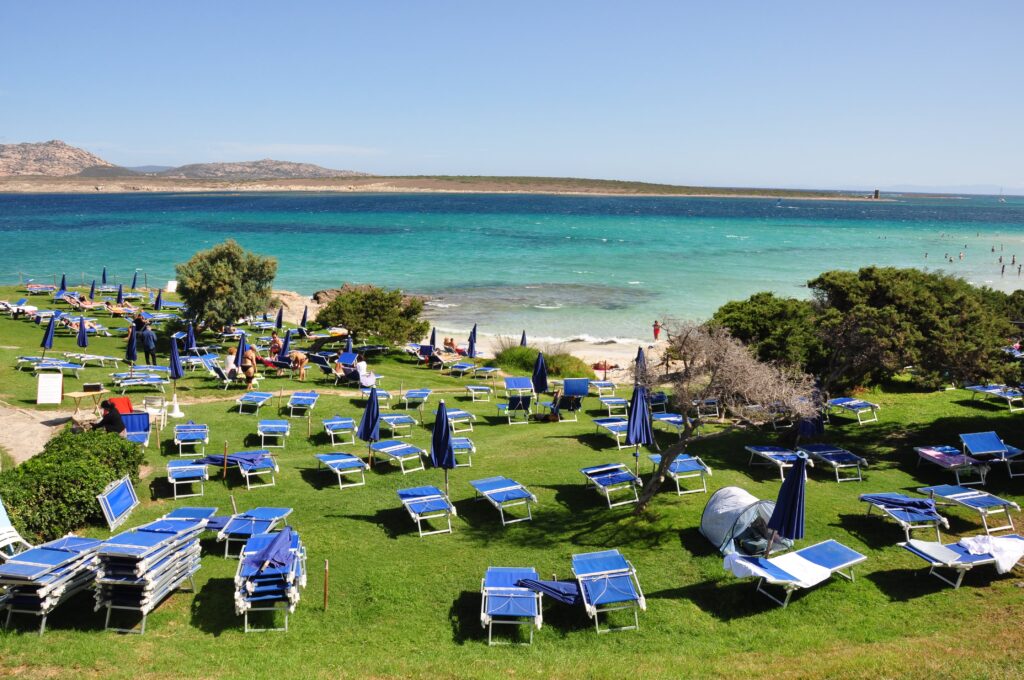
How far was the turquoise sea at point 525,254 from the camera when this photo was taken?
163ft

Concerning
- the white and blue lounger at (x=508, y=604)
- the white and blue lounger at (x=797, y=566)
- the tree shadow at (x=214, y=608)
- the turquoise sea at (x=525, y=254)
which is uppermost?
the turquoise sea at (x=525, y=254)

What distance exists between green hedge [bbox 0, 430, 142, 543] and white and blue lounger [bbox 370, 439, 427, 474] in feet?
16.7

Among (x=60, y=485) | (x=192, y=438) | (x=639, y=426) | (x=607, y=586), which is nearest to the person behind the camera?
(x=607, y=586)

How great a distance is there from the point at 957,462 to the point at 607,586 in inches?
382

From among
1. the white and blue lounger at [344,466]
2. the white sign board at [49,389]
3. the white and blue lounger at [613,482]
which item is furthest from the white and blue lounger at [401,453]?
the white sign board at [49,389]

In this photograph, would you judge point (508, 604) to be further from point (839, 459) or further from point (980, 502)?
point (839, 459)

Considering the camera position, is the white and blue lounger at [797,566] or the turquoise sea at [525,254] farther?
the turquoise sea at [525,254]

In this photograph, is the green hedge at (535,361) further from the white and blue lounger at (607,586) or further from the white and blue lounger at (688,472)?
the white and blue lounger at (607,586)

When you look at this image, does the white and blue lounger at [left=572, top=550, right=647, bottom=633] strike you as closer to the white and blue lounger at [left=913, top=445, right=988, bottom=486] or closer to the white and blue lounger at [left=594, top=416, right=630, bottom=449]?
the white and blue lounger at [left=594, top=416, right=630, bottom=449]

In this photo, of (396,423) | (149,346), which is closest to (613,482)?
(396,423)

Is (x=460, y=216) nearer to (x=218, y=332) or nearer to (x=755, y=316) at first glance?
(x=218, y=332)

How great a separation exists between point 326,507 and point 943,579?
10.5m

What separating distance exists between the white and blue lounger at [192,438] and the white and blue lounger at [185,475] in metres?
1.49

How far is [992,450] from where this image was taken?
15.1 m
